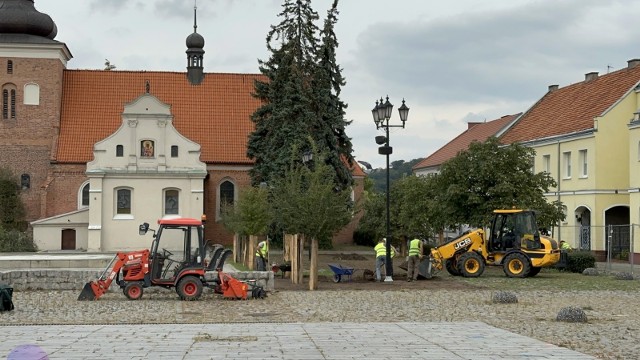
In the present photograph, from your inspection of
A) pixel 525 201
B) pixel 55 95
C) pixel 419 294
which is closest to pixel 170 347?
pixel 419 294

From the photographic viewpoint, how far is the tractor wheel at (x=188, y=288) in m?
22.5

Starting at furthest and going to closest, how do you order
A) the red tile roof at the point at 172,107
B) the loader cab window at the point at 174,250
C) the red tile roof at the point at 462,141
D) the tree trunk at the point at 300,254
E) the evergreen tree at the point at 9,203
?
the red tile roof at the point at 462,141, the red tile roof at the point at 172,107, the evergreen tree at the point at 9,203, the tree trunk at the point at 300,254, the loader cab window at the point at 174,250

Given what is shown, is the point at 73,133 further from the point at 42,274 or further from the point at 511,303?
the point at 511,303

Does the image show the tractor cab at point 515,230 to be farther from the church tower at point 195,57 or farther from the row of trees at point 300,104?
the church tower at point 195,57

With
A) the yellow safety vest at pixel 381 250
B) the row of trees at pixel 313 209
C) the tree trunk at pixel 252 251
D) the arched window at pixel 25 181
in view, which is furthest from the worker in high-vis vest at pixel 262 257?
the arched window at pixel 25 181

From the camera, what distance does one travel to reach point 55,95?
54750mm

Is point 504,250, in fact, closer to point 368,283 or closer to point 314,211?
point 368,283

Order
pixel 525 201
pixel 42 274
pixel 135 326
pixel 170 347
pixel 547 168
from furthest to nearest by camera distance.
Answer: pixel 547 168 < pixel 525 201 < pixel 42 274 < pixel 135 326 < pixel 170 347

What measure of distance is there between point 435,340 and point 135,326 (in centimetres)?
576

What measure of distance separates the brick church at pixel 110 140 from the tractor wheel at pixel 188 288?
2736cm

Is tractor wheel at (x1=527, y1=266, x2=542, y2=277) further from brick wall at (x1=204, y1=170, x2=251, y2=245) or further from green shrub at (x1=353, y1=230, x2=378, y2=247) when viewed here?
brick wall at (x1=204, y1=170, x2=251, y2=245)

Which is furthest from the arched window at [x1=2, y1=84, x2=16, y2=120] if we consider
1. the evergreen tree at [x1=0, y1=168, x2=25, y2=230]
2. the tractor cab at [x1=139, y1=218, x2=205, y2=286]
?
the tractor cab at [x1=139, y1=218, x2=205, y2=286]

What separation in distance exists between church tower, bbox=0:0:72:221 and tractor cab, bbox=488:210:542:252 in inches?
1258

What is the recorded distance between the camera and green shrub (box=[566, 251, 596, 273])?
3394 centimetres
